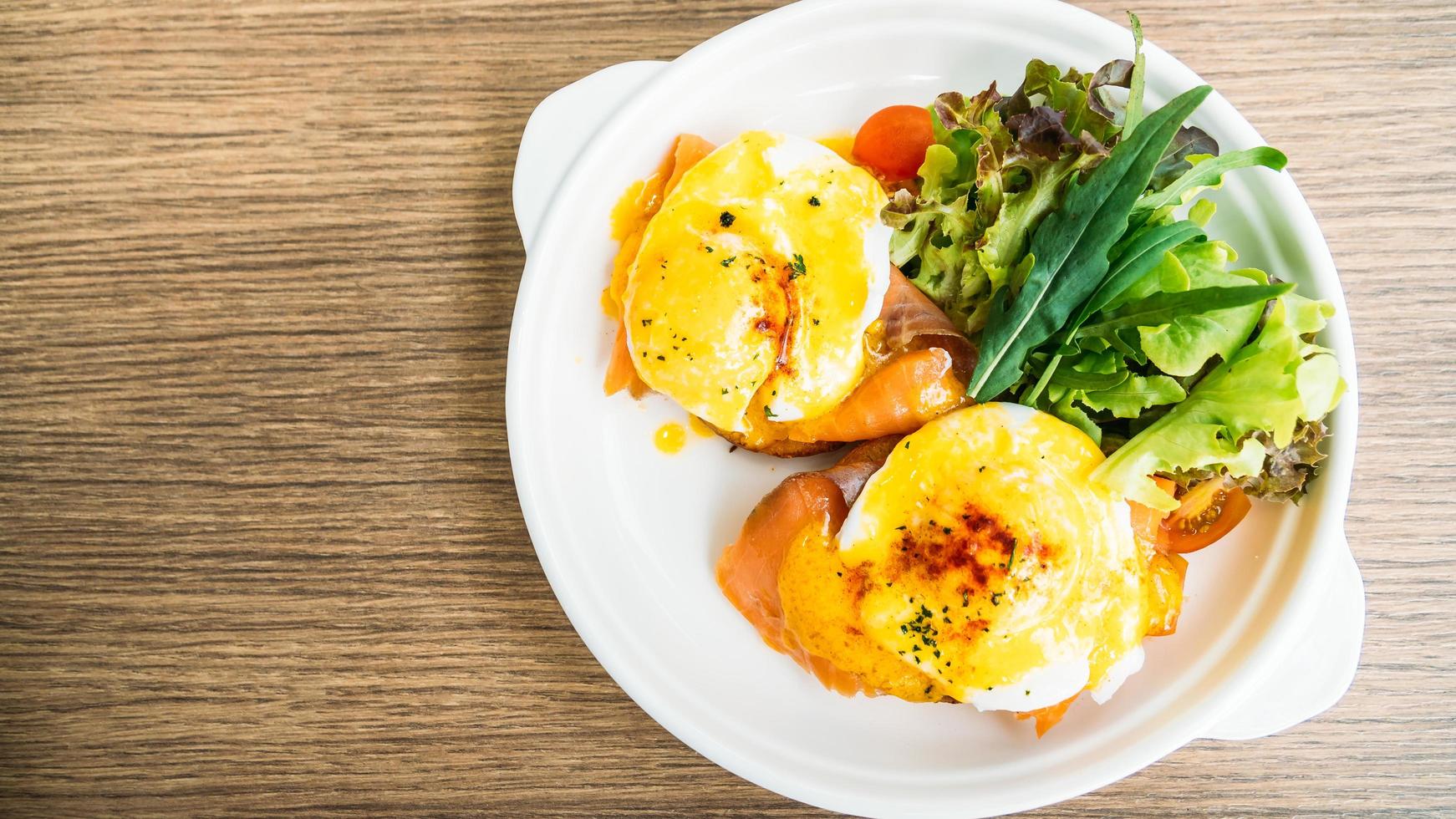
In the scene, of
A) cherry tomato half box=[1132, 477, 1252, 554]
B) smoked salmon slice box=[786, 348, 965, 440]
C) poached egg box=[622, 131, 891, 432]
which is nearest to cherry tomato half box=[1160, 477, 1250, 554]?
cherry tomato half box=[1132, 477, 1252, 554]

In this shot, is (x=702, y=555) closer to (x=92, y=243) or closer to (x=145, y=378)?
(x=145, y=378)

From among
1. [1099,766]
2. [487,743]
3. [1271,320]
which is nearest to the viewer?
[1271,320]

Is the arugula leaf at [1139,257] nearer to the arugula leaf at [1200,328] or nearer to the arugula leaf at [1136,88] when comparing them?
the arugula leaf at [1200,328]

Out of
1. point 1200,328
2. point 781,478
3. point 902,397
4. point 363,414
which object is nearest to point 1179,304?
point 1200,328

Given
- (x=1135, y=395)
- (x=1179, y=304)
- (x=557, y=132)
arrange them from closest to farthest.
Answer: (x=1179, y=304) < (x=1135, y=395) < (x=557, y=132)

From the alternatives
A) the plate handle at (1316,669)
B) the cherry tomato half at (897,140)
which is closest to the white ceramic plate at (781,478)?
Result: the plate handle at (1316,669)

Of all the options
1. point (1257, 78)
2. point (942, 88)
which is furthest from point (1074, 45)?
point (1257, 78)

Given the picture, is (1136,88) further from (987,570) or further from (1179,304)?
(987,570)
